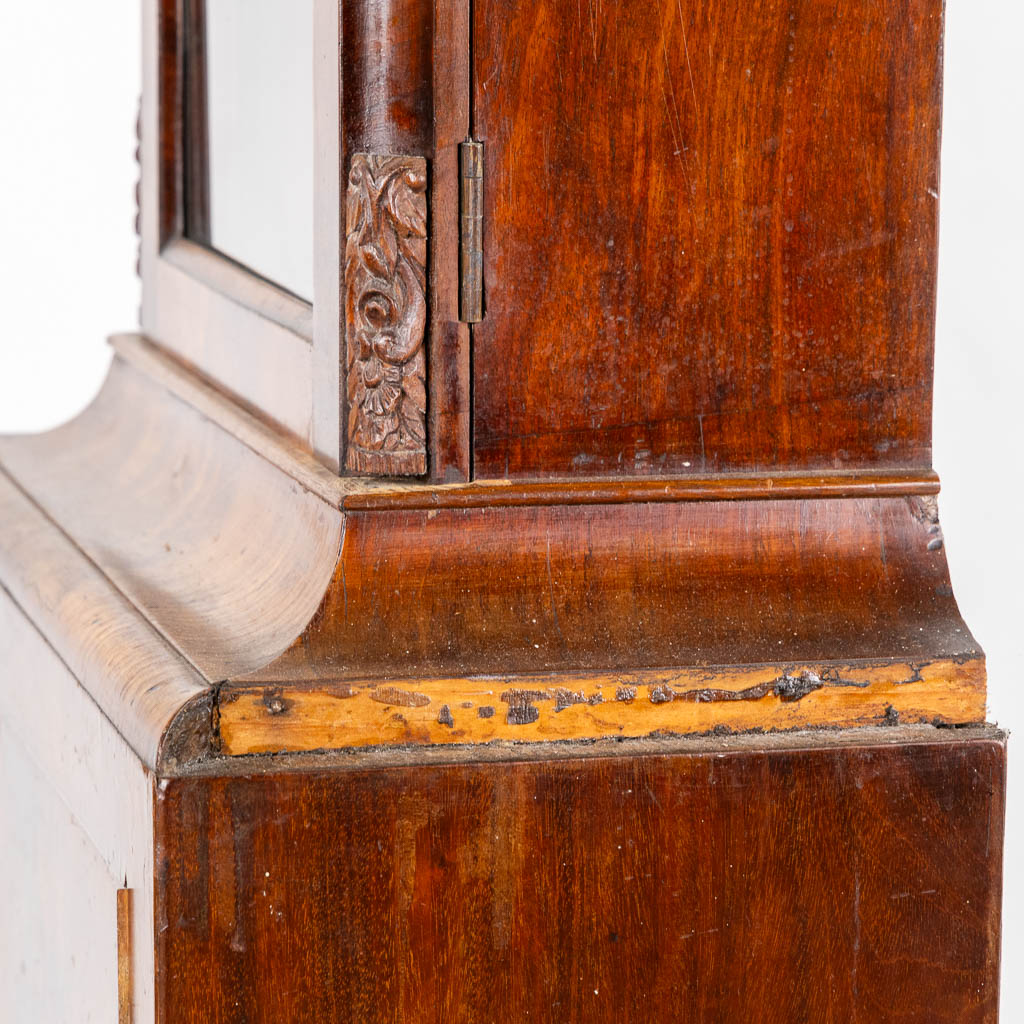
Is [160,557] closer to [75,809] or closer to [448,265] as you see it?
[75,809]

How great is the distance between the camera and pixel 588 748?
1027mm

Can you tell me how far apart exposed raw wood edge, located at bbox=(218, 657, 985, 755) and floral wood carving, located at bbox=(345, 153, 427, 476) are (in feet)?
0.42

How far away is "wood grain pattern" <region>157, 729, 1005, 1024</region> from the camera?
3.23ft

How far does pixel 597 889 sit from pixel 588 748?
0.25 feet

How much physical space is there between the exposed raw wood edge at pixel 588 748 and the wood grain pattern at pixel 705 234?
147 mm

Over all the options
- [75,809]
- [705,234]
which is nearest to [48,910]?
[75,809]

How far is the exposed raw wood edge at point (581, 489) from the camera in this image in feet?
3.39

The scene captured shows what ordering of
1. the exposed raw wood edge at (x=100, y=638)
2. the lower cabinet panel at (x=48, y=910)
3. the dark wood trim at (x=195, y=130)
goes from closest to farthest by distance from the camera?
the exposed raw wood edge at (x=100, y=638)
the lower cabinet panel at (x=48, y=910)
the dark wood trim at (x=195, y=130)

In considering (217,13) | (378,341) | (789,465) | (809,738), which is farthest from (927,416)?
(217,13)

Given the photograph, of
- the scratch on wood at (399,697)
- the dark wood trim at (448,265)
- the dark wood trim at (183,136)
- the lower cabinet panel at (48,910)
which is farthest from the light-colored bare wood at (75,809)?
the dark wood trim at (183,136)

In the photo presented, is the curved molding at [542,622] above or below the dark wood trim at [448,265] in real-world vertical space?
below

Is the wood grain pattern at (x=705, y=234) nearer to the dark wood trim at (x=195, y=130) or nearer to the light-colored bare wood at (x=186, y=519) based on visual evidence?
the light-colored bare wood at (x=186, y=519)

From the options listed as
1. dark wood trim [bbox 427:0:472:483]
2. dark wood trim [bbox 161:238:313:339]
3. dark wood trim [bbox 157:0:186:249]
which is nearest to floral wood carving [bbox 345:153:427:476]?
dark wood trim [bbox 427:0:472:483]

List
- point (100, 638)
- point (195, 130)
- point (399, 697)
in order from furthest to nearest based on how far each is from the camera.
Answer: point (195, 130) → point (100, 638) → point (399, 697)
